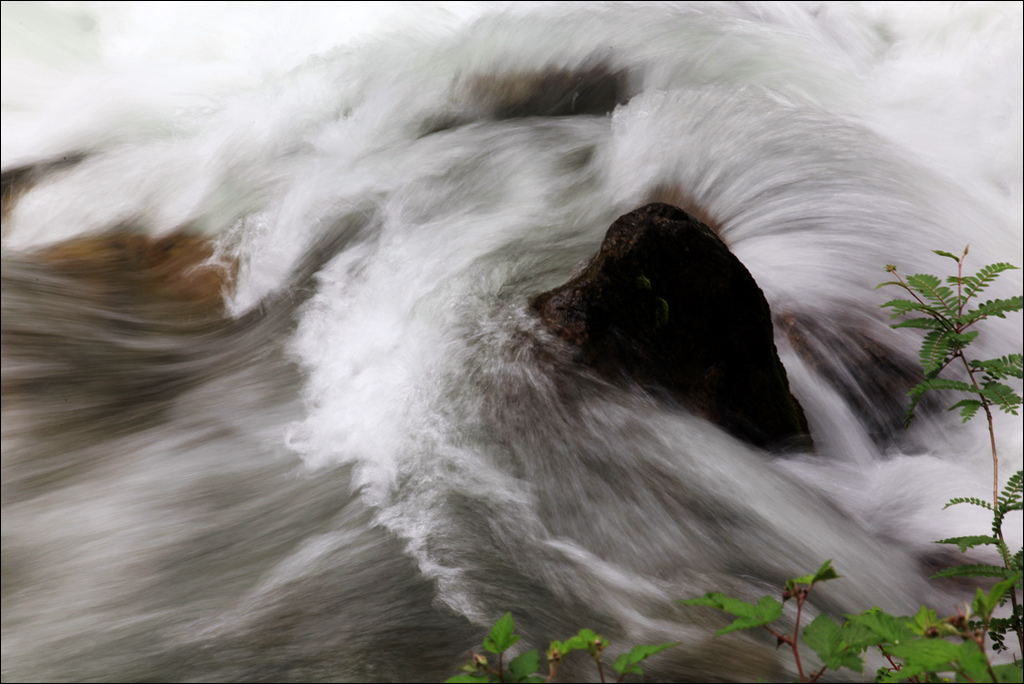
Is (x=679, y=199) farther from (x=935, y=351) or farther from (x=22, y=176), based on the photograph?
(x=22, y=176)

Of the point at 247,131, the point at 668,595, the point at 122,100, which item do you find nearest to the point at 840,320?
the point at 668,595

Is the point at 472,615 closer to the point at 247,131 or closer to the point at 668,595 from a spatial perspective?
the point at 668,595

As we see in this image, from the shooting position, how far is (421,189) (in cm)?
477

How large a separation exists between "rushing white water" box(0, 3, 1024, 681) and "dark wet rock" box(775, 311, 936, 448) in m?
0.03

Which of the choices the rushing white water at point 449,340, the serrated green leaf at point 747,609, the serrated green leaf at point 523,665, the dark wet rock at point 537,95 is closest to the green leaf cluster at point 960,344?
the serrated green leaf at point 747,609

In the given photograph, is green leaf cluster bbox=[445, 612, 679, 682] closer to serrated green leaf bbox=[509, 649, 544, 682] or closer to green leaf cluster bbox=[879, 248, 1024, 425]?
serrated green leaf bbox=[509, 649, 544, 682]

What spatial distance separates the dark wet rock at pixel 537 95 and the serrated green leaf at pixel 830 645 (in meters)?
4.72

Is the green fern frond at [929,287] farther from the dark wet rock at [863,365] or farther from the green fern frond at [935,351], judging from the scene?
the dark wet rock at [863,365]

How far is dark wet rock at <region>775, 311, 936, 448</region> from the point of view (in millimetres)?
3592

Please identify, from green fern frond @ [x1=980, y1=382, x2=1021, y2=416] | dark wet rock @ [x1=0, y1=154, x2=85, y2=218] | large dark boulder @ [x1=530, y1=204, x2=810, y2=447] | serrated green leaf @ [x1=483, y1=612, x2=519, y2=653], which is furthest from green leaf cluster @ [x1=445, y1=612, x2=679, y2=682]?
dark wet rock @ [x1=0, y1=154, x2=85, y2=218]

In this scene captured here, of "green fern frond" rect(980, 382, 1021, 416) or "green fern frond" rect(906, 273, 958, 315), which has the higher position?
"green fern frond" rect(906, 273, 958, 315)

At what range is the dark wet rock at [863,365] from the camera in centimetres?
359

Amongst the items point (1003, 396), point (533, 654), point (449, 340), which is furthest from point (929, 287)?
point (449, 340)

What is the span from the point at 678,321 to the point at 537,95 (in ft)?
10.3
